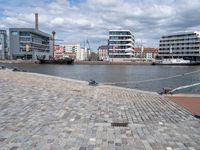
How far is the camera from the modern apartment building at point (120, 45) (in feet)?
527

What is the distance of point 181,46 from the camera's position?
164 meters

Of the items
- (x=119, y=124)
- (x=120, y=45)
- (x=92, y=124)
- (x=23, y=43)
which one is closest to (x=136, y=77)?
(x=119, y=124)

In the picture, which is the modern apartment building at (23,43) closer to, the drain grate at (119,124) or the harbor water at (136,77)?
the harbor water at (136,77)

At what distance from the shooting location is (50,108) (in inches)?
365

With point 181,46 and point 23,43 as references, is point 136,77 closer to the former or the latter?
point 23,43

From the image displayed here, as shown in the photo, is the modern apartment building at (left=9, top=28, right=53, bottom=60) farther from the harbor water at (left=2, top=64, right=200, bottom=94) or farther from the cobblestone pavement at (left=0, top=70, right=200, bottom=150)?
the cobblestone pavement at (left=0, top=70, right=200, bottom=150)

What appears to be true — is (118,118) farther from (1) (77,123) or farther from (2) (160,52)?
(2) (160,52)

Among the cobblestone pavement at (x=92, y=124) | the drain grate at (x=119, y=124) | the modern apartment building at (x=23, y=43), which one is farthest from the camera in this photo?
the modern apartment building at (x=23, y=43)

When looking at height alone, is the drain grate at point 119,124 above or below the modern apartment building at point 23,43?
below

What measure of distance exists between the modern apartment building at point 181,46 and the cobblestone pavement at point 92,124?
6102 inches

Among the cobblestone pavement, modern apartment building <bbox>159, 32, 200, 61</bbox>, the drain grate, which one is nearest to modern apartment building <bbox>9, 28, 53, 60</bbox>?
modern apartment building <bbox>159, 32, 200, 61</bbox>

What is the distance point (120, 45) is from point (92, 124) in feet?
510

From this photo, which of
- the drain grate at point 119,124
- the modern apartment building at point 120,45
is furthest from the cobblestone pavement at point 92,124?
the modern apartment building at point 120,45

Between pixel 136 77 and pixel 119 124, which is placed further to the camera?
pixel 136 77
